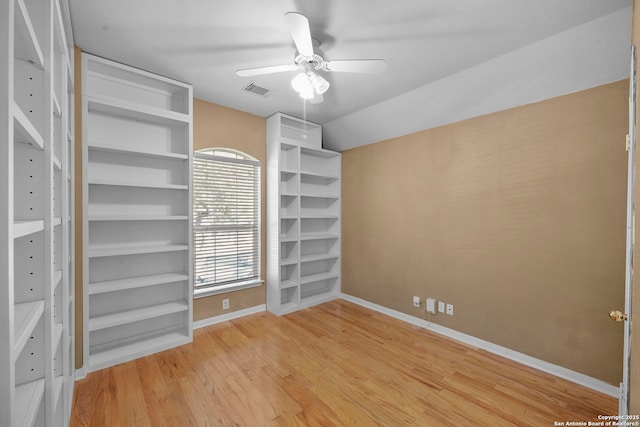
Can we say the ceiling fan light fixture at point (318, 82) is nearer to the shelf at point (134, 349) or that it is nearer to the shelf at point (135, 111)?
the shelf at point (135, 111)

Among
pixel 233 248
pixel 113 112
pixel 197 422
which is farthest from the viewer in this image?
pixel 233 248

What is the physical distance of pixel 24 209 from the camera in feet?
3.63

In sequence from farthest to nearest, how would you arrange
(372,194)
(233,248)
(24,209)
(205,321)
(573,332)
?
1. (372,194)
2. (233,248)
3. (205,321)
4. (573,332)
5. (24,209)

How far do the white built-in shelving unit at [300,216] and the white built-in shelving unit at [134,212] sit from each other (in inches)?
44.5

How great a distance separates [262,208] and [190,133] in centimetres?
133

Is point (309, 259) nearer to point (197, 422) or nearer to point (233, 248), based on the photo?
point (233, 248)

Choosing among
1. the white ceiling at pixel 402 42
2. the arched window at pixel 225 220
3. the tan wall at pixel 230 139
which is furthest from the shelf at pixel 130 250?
the white ceiling at pixel 402 42

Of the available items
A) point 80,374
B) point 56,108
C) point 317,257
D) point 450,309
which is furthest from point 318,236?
point 56,108

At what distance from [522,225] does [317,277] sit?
105 inches

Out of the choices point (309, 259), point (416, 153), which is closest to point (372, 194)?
point (416, 153)

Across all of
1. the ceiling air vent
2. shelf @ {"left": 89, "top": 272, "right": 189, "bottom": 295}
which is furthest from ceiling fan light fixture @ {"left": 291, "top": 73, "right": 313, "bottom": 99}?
shelf @ {"left": 89, "top": 272, "right": 189, "bottom": 295}

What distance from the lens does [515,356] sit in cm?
263

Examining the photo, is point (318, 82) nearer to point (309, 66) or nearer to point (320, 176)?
point (309, 66)

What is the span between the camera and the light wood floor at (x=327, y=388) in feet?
6.24
